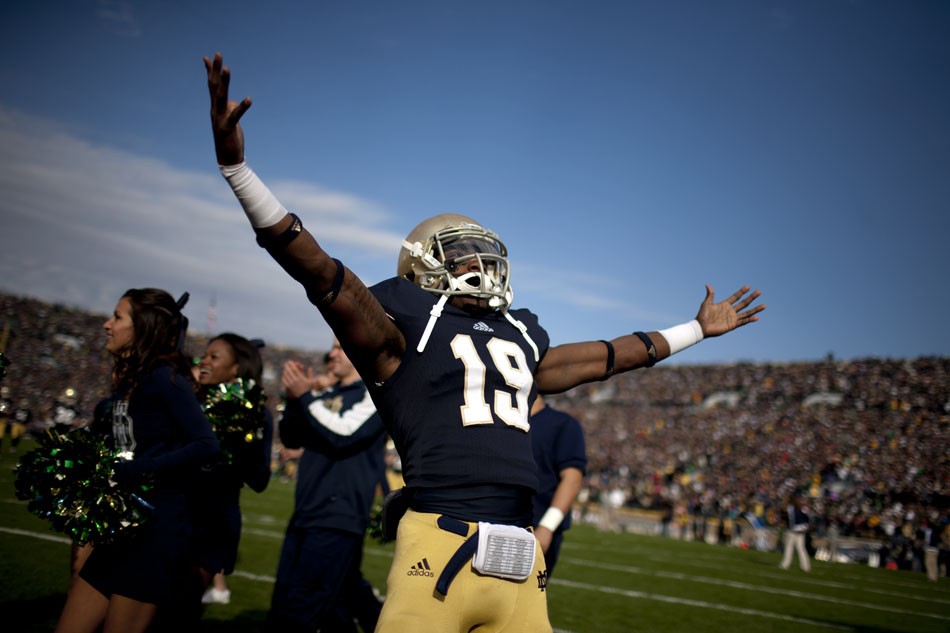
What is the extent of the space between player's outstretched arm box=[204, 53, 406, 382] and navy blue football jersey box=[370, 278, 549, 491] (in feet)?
0.56

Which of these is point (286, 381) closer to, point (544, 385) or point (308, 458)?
point (308, 458)

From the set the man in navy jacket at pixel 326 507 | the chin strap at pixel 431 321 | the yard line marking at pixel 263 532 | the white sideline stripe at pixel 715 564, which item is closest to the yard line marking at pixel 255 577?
the yard line marking at pixel 263 532

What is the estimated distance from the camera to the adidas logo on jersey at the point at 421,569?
2135mm

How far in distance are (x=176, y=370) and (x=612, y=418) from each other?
127 feet

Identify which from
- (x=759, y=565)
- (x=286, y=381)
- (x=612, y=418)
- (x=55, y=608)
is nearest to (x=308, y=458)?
(x=286, y=381)

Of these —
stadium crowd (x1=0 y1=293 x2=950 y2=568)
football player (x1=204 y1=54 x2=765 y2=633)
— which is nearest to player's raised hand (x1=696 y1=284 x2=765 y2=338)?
football player (x1=204 y1=54 x2=765 y2=633)

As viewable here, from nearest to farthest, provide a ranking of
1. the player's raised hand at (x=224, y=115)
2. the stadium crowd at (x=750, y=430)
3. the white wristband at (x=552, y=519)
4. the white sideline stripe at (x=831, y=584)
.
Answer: the player's raised hand at (x=224, y=115)
the white wristband at (x=552, y=519)
the white sideline stripe at (x=831, y=584)
the stadium crowd at (x=750, y=430)

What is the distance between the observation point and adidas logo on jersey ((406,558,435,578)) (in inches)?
84.0

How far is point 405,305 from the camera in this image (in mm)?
2455

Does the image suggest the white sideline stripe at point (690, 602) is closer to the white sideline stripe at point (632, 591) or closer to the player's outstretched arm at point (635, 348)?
the white sideline stripe at point (632, 591)

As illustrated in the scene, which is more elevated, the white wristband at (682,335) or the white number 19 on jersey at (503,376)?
the white wristband at (682,335)

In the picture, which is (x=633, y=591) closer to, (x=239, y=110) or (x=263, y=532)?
(x=263, y=532)

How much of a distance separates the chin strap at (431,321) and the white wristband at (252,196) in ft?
2.00

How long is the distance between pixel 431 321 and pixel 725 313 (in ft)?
5.53
